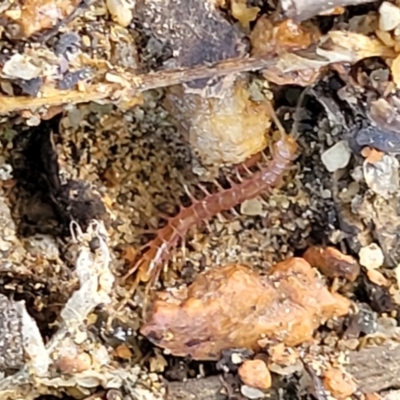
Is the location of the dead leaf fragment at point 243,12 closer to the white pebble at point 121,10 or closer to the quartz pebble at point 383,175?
the white pebble at point 121,10

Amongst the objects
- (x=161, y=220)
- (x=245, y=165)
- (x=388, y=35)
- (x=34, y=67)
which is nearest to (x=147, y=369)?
(x=161, y=220)

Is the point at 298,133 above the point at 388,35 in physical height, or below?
below

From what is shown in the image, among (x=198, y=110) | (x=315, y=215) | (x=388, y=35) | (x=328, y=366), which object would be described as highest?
(x=388, y=35)

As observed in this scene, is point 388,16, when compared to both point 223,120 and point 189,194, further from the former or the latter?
point 189,194

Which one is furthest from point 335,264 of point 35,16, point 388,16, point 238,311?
point 35,16

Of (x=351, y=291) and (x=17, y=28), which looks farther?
(x=351, y=291)

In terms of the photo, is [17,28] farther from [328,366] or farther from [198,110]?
[328,366]
